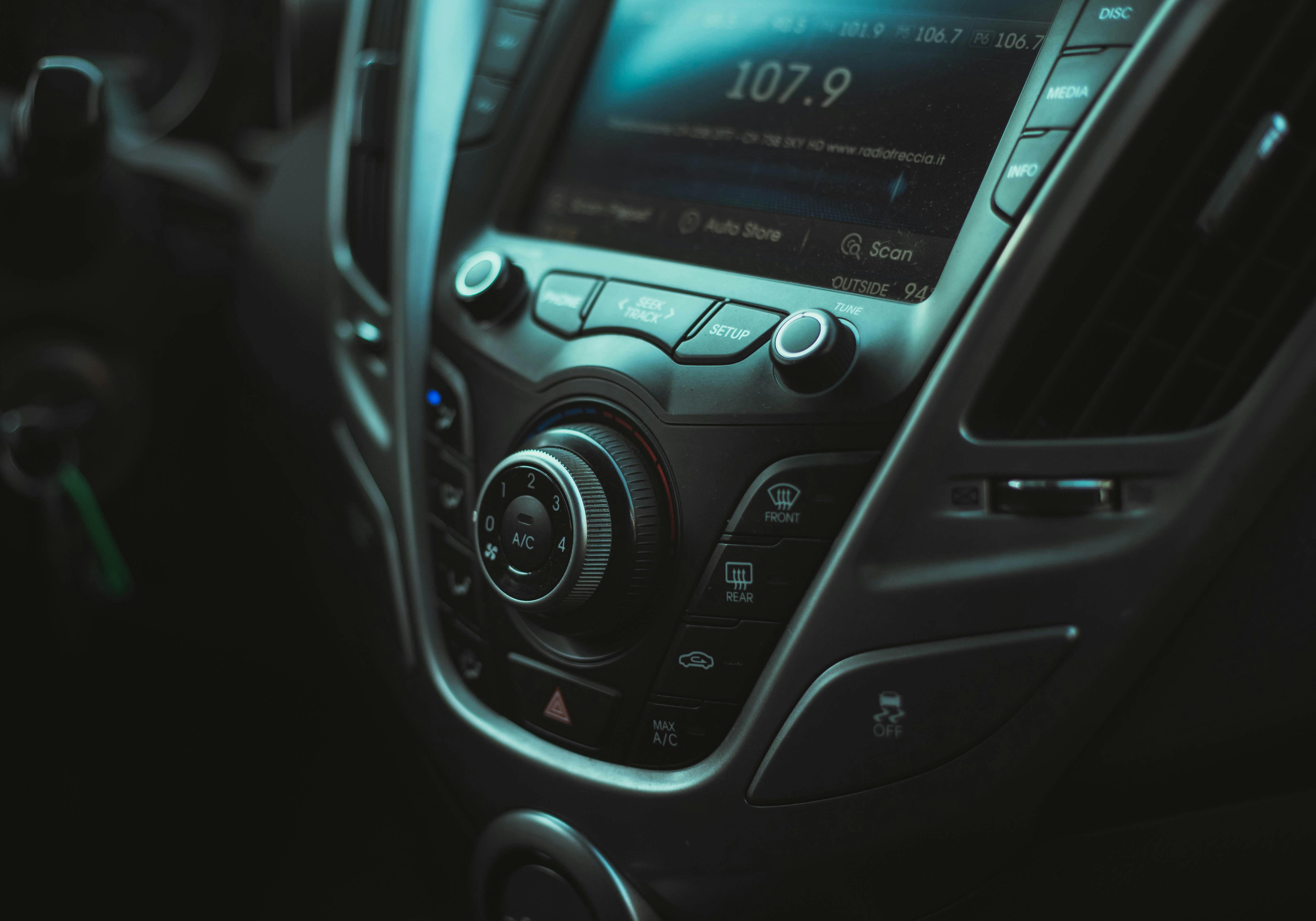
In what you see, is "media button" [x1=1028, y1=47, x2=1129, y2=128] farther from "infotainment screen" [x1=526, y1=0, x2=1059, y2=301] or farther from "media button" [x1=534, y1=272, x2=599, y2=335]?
"media button" [x1=534, y1=272, x2=599, y2=335]

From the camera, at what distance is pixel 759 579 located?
59 centimetres

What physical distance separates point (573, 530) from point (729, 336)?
0.15 metres

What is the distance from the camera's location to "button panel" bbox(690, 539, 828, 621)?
0.58 m

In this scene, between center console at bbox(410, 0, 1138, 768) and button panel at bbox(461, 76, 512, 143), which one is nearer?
center console at bbox(410, 0, 1138, 768)

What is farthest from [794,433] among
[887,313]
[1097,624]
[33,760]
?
[33,760]

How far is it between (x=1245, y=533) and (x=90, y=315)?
109 cm

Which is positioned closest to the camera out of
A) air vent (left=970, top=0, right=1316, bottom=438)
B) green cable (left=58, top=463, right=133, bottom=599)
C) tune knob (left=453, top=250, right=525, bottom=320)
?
air vent (left=970, top=0, right=1316, bottom=438)

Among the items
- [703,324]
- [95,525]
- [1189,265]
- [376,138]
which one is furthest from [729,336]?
[95,525]

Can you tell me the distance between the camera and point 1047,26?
585 millimetres

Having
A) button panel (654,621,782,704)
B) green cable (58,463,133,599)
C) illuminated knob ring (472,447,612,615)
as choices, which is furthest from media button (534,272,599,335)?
green cable (58,463,133,599)

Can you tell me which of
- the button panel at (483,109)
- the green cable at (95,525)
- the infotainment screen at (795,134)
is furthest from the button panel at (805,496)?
the green cable at (95,525)

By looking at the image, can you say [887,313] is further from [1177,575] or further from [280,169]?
[280,169]

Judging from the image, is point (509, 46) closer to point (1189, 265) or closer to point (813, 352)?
point (813, 352)

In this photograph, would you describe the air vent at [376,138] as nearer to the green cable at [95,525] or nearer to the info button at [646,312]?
the info button at [646,312]
